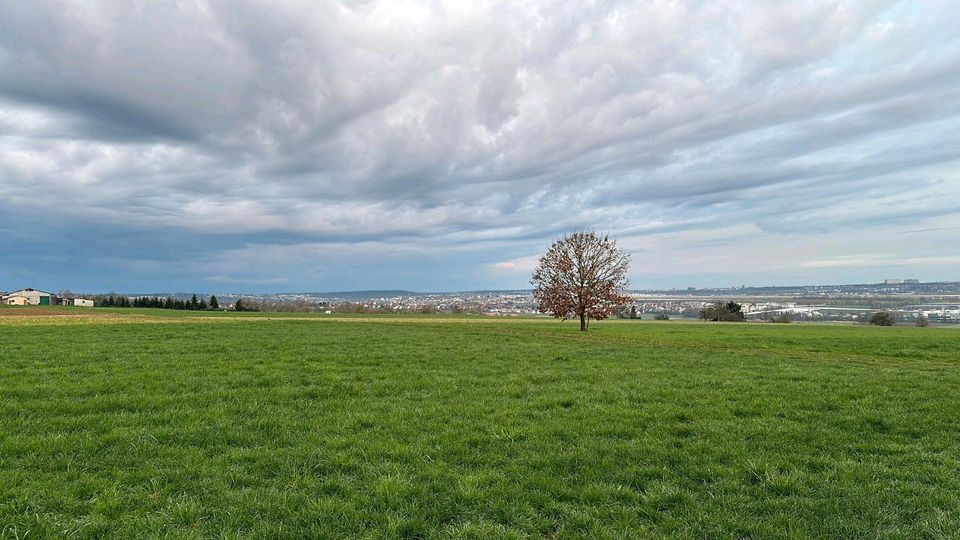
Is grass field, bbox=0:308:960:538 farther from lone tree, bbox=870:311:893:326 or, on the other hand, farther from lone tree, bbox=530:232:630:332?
lone tree, bbox=870:311:893:326

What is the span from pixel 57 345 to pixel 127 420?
1575 cm

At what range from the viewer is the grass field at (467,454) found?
5.75 m

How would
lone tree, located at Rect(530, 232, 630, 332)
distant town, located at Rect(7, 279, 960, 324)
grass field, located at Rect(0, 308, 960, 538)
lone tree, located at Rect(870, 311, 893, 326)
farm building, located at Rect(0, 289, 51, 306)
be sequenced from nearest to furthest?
grass field, located at Rect(0, 308, 960, 538)
lone tree, located at Rect(530, 232, 630, 332)
lone tree, located at Rect(870, 311, 893, 326)
distant town, located at Rect(7, 279, 960, 324)
farm building, located at Rect(0, 289, 51, 306)

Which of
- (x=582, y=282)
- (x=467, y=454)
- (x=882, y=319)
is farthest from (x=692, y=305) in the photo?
(x=467, y=454)

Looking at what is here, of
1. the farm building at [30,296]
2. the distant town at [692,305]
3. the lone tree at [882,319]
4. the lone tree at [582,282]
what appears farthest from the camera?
the farm building at [30,296]

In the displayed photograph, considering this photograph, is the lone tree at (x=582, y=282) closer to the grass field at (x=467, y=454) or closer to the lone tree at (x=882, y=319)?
the grass field at (x=467, y=454)


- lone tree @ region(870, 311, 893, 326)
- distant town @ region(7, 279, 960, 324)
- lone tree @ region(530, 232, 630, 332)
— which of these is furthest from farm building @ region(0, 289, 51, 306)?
lone tree @ region(870, 311, 893, 326)

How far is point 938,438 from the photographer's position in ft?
29.1

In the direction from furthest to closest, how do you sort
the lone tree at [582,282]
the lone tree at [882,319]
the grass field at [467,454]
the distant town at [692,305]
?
the distant town at [692,305], the lone tree at [882,319], the lone tree at [582,282], the grass field at [467,454]

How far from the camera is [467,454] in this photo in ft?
26.4

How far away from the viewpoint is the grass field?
5.75 metres

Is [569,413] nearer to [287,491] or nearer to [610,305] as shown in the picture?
[287,491]

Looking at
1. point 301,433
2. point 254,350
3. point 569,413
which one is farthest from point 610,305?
point 301,433

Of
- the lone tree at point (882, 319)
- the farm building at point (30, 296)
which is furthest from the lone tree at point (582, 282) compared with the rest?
the farm building at point (30, 296)
